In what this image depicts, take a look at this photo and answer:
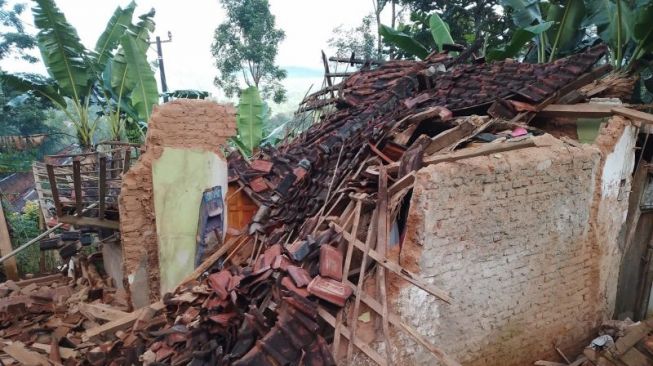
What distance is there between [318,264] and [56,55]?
7354 millimetres

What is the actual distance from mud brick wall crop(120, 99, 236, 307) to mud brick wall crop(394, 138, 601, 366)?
3.00 m

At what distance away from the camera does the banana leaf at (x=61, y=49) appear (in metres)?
7.62

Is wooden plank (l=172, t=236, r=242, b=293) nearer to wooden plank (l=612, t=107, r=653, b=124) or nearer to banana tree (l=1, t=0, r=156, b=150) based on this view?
banana tree (l=1, t=0, r=156, b=150)

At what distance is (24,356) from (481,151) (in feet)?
18.3

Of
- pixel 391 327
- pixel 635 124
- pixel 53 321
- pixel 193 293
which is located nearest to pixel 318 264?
pixel 391 327

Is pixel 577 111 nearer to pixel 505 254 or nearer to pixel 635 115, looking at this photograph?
pixel 635 115

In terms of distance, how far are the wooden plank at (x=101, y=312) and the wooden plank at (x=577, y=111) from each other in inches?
231

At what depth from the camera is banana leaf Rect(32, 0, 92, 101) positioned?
25.0 feet

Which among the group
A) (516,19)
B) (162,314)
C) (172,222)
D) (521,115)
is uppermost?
(516,19)

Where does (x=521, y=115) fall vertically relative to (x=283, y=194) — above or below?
above

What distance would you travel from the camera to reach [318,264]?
11.8 ft

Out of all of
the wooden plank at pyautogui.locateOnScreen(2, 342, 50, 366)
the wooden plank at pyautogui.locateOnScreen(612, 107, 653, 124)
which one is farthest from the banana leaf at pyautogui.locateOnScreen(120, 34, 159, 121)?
the wooden plank at pyautogui.locateOnScreen(612, 107, 653, 124)

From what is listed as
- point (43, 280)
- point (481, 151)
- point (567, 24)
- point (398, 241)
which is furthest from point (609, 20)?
point (43, 280)

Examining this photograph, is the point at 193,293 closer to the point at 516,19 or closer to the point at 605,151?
the point at 605,151
